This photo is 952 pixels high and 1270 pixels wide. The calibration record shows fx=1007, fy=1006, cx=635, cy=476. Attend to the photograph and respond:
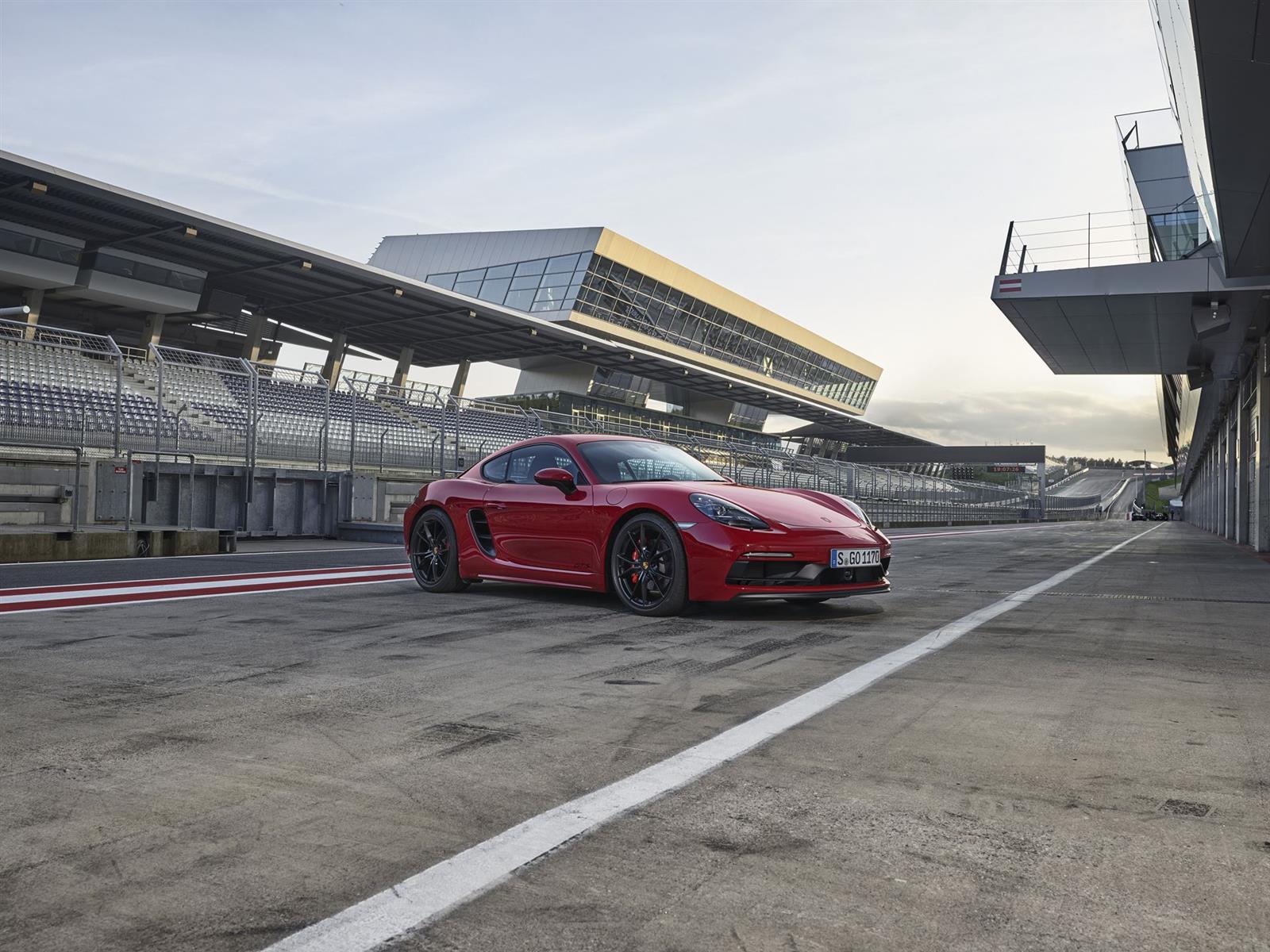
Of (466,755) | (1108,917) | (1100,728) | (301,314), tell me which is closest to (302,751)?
(466,755)

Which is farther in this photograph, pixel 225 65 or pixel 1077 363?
pixel 1077 363

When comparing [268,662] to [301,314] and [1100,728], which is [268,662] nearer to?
[1100,728]

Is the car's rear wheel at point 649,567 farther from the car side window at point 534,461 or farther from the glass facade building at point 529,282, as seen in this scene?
the glass facade building at point 529,282

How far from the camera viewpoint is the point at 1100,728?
350 centimetres

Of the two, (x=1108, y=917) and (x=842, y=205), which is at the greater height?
(x=842, y=205)

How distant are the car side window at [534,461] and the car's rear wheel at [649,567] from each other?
2.71 ft

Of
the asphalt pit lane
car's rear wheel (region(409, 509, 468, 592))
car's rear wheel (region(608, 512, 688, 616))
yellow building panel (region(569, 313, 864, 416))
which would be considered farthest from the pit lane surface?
yellow building panel (region(569, 313, 864, 416))

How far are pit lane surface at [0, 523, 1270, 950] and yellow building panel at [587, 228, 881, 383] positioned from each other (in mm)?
43839

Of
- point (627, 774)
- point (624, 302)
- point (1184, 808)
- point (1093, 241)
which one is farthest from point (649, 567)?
point (624, 302)

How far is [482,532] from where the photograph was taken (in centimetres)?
766

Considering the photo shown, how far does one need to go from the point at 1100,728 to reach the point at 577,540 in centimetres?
411

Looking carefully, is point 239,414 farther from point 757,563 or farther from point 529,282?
point 529,282

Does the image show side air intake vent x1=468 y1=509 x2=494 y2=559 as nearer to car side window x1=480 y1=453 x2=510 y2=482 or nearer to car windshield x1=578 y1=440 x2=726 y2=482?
car side window x1=480 y1=453 x2=510 y2=482

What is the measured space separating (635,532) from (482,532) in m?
1.47
